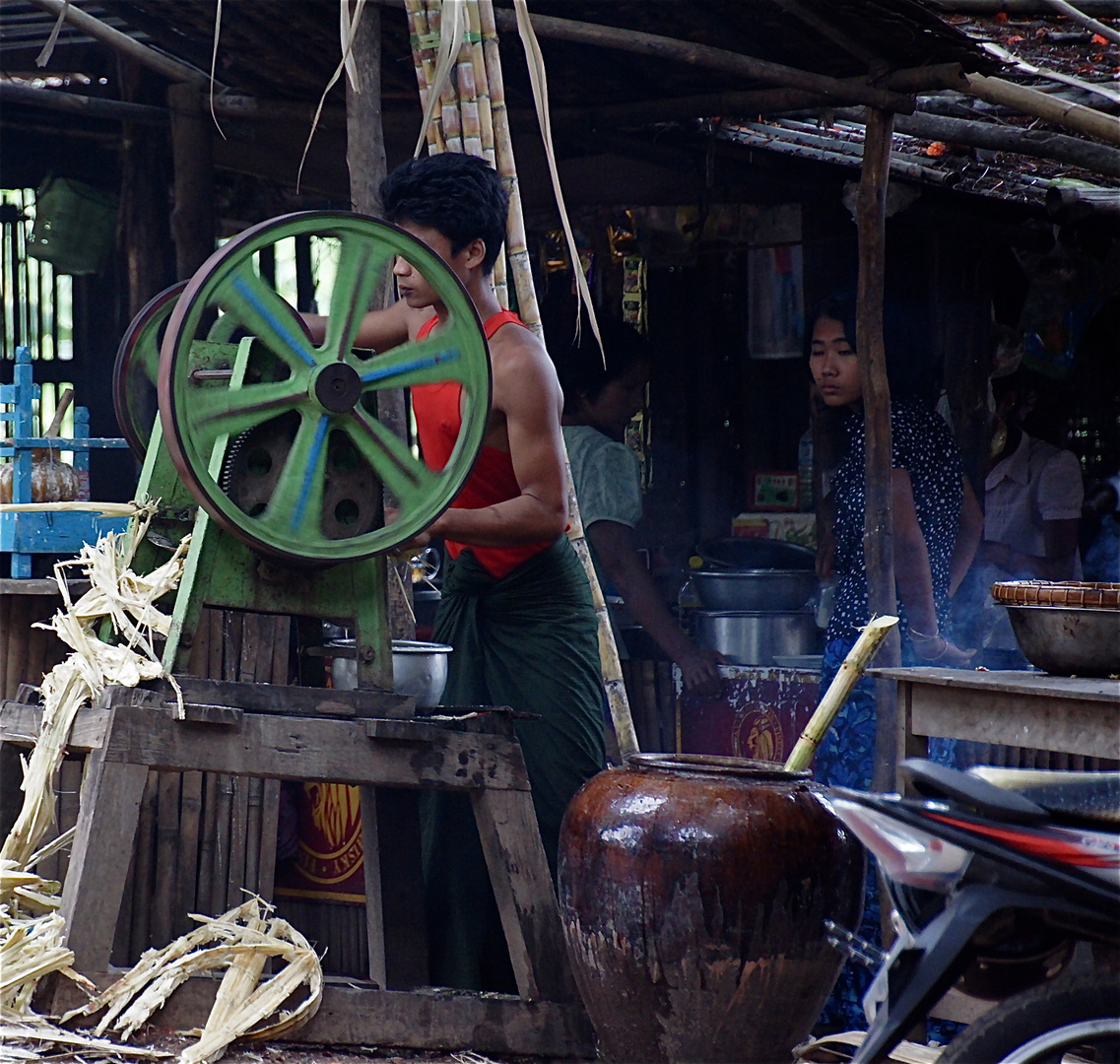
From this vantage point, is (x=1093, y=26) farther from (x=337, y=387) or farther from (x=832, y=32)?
(x=337, y=387)

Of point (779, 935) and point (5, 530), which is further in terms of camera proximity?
point (5, 530)

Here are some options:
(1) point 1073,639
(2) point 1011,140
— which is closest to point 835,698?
(1) point 1073,639

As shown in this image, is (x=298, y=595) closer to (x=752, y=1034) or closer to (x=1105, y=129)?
(x=752, y=1034)

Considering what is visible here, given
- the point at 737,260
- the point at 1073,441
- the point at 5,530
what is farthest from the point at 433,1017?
the point at 1073,441

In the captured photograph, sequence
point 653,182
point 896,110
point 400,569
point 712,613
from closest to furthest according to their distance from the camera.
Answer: point 400,569
point 896,110
point 712,613
point 653,182

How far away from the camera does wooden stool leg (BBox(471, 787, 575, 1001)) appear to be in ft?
10.3

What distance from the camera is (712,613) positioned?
5840 millimetres

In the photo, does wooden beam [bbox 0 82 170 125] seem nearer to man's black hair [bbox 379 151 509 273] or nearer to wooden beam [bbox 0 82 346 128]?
wooden beam [bbox 0 82 346 128]

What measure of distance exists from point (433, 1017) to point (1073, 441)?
20.0 feet

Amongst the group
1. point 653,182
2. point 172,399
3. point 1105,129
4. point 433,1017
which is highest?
point 653,182

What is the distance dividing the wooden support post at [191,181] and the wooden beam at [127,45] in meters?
0.12

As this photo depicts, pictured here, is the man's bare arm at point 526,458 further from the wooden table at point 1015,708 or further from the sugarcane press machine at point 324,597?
the wooden table at point 1015,708

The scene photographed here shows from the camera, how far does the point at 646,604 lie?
546 cm

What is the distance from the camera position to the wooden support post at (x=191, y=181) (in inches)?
224
